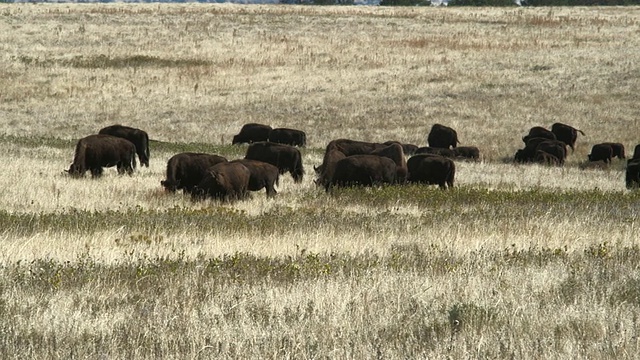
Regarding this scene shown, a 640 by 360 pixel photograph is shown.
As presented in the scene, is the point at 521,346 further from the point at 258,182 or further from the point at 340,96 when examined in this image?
the point at 340,96

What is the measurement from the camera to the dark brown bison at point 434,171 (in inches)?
729

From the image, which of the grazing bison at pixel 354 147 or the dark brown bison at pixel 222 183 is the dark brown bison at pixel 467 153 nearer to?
the grazing bison at pixel 354 147

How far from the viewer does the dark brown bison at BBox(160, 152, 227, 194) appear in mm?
16328

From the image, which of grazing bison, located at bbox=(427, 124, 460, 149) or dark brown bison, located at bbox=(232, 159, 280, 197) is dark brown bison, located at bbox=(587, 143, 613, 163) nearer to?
grazing bison, located at bbox=(427, 124, 460, 149)

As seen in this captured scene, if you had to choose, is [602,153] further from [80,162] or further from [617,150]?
[80,162]

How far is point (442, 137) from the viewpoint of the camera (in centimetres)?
3027

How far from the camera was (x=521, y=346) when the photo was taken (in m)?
6.01

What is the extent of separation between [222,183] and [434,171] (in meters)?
5.47

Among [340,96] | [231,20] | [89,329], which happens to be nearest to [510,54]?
[340,96]

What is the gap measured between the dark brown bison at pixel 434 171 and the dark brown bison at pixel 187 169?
4659 mm

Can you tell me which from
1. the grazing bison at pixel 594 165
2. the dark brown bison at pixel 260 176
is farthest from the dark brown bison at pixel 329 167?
the grazing bison at pixel 594 165

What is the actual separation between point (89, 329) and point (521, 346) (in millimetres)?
3210

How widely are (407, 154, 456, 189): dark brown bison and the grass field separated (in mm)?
954

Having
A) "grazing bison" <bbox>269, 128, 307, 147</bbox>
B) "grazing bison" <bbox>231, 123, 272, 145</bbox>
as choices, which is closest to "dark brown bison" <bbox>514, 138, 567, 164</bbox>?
"grazing bison" <bbox>269, 128, 307, 147</bbox>
